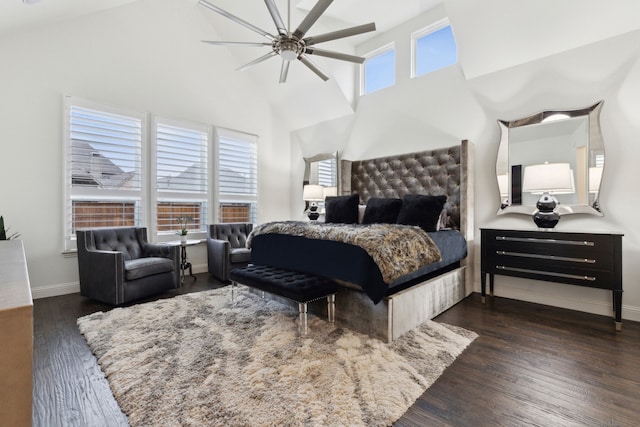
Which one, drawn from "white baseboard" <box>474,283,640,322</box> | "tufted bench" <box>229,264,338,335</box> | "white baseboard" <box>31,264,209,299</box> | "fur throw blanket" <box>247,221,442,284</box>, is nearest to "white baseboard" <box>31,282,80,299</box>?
"white baseboard" <box>31,264,209,299</box>

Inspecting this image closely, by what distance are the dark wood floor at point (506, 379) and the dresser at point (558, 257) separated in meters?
0.45

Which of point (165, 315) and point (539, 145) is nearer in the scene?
point (165, 315)

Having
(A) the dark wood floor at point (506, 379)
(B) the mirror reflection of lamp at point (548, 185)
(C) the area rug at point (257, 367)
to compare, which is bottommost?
(A) the dark wood floor at point (506, 379)

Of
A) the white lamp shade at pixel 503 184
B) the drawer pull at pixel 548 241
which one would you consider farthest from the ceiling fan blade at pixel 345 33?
the drawer pull at pixel 548 241

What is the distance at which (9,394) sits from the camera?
67cm

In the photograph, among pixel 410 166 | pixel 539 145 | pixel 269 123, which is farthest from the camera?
pixel 269 123

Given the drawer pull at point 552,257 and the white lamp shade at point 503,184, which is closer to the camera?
the drawer pull at point 552,257

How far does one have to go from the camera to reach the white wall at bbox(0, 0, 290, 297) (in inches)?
139

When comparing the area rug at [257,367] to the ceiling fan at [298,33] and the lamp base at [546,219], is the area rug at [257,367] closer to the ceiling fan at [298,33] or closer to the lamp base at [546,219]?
the lamp base at [546,219]

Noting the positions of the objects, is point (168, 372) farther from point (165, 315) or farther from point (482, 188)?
point (482, 188)

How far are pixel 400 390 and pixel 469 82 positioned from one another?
399 cm

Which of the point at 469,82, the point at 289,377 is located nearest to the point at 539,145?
the point at 469,82

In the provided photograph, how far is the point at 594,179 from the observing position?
124 inches

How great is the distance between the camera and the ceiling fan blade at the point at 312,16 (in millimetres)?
2502
